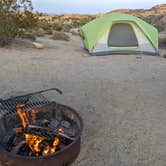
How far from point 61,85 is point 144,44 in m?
5.20

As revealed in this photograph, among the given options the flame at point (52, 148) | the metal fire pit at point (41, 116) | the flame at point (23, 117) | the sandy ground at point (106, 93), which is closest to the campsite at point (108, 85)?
the sandy ground at point (106, 93)

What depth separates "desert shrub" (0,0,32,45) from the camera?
37.5ft

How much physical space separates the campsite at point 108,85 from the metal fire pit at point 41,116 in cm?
11

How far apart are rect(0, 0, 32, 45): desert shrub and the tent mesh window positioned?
3448 millimetres

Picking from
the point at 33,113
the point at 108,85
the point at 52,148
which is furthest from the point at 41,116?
the point at 108,85

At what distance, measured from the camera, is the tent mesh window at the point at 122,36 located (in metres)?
11.5

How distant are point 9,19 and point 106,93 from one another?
651 centimetres

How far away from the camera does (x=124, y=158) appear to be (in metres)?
4.14

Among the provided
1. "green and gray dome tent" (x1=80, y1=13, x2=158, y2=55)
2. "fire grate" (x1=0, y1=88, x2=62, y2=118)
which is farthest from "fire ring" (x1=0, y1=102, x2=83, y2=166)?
"green and gray dome tent" (x1=80, y1=13, x2=158, y2=55)

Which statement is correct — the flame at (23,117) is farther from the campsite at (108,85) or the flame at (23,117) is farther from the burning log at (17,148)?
the campsite at (108,85)

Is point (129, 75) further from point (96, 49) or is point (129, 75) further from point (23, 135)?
point (23, 135)

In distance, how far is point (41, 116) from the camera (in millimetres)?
4273

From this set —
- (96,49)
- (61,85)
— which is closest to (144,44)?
(96,49)

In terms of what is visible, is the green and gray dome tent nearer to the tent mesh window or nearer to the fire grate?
the tent mesh window
